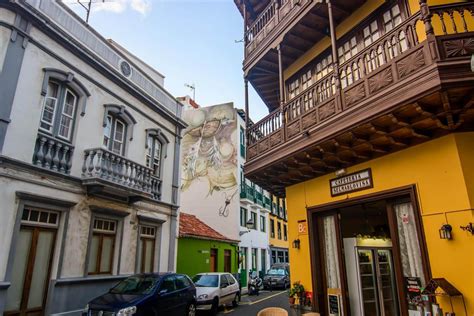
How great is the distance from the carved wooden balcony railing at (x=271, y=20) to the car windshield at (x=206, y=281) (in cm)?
908

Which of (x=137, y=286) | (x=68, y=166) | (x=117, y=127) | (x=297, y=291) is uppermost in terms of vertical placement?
(x=117, y=127)

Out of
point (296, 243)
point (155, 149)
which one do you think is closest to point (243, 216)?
point (155, 149)

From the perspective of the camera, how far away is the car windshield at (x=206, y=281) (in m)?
12.9

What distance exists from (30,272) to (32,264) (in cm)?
20

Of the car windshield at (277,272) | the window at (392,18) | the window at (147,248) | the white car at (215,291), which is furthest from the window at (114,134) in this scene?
the car windshield at (277,272)

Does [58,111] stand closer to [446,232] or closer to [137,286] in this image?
[137,286]

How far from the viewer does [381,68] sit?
5605mm

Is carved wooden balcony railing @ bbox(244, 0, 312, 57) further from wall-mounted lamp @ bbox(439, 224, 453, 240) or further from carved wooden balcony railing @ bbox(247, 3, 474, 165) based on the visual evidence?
wall-mounted lamp @ bbox(439, 224, 453, 240)

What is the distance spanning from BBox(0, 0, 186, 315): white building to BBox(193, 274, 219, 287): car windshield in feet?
5.41

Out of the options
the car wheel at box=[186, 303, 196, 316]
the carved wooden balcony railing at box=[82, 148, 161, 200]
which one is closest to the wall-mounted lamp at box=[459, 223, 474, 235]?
the car wheel at box=[186, 303, 196, 316]

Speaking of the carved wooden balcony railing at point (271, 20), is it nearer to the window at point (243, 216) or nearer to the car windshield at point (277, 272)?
the window at point (243, 216)

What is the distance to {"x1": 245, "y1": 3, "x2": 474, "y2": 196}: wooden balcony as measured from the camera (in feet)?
15.7

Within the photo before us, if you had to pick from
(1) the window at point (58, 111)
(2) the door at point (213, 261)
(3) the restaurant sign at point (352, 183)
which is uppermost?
(1) the window at point (58, 111)

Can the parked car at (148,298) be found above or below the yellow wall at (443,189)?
below
